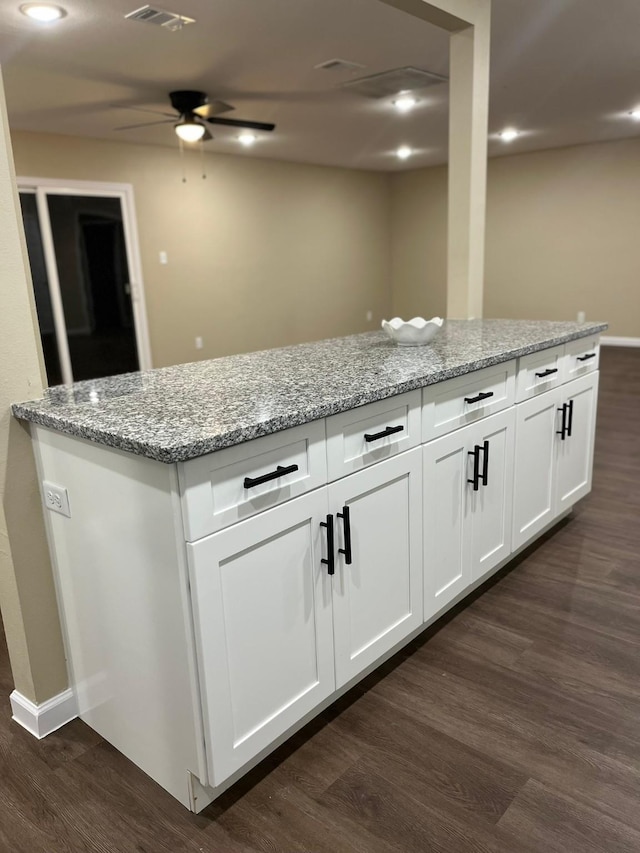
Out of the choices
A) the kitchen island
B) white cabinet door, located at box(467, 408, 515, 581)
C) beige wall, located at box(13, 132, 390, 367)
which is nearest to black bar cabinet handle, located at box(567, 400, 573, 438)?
white cabinet door, located at box(467, 408, 515, 581)

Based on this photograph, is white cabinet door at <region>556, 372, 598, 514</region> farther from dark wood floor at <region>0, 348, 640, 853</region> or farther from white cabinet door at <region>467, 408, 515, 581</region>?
dark wood floor at <region>0, 348, 640, 853</region>

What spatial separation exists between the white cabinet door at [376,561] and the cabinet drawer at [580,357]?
3.92 ft

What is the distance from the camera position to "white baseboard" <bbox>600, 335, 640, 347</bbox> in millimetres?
7914

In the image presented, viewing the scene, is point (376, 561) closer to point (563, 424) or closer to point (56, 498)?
point (56, 498)

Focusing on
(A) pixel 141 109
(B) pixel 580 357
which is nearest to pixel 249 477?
(B) pixel 580 357

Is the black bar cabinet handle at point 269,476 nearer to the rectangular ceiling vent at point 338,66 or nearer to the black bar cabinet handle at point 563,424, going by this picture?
the black bar cabinet handle at point 563,424

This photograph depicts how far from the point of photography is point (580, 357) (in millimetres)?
2850

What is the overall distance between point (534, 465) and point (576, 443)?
457mm

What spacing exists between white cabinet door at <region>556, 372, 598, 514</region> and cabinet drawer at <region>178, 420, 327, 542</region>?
1.57 m

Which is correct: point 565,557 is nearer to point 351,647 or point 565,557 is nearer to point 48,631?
point 351,647

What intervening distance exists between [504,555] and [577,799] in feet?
3.44

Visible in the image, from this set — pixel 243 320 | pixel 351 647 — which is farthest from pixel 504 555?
pixel 243 320

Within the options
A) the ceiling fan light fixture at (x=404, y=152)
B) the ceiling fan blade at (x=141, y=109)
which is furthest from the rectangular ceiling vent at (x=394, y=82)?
the ceiling fan light fixture at (x=404, y=152)

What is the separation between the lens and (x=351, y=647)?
69.9 inches
